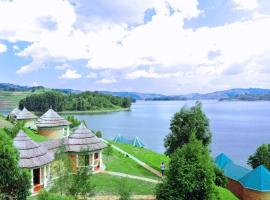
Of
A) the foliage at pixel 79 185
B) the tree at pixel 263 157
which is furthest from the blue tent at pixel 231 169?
the foliage at pixel 79 185

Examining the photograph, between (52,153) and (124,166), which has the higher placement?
(52,153)

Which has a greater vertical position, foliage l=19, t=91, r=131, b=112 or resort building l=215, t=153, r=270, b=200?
foliage l=19, t=91, r=131, b=112

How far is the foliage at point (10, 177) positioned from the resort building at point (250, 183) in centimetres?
2014

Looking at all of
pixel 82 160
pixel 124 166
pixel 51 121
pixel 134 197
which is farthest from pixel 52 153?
pixel 51 121

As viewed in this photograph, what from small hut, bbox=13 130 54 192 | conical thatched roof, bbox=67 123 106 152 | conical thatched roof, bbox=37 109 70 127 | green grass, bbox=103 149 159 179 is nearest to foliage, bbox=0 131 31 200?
small hut, bbox=13 130 54 192

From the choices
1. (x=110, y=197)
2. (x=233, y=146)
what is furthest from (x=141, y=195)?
(x=233, y=146)

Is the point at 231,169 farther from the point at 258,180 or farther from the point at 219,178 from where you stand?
the point at 258,180

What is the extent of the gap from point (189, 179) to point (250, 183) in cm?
A: 1188

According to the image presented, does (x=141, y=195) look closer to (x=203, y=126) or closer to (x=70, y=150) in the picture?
(x=70, y=150)

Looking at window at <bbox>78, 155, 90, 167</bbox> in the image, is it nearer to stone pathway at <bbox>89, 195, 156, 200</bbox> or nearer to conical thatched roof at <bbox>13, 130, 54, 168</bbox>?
conical thatched roof at <bbox>13, 130, 54, 168</bbox>

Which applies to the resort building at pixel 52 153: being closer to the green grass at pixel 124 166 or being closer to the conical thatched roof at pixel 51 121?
the green grass at pixel 124 166

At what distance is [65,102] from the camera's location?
15625cm

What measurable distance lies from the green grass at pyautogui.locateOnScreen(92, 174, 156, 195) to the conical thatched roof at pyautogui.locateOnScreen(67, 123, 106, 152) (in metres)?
2.70

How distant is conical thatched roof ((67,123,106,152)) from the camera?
29.0 meters
